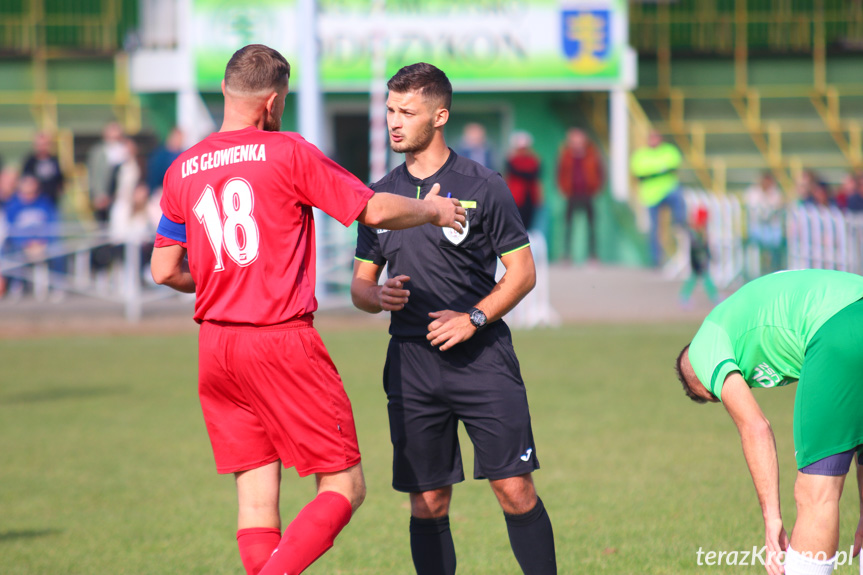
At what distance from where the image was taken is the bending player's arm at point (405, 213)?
154 inches

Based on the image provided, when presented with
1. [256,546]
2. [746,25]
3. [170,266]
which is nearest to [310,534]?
[256,546]

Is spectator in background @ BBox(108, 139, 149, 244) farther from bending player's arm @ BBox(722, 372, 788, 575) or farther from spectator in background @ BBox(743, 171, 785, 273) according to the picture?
bending player's arm @ BBox(722, 372, 788, 575)

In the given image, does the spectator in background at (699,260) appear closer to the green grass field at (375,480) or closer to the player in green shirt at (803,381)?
the green grass field at (375,480)

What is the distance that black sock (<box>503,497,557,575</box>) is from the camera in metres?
4.43

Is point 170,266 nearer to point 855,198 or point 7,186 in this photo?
point 7,186

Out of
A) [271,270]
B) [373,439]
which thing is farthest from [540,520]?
[373,439]

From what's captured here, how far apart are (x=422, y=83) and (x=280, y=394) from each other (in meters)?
1.45

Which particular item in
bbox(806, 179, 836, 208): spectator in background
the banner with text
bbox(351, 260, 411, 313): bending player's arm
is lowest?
bbox(806, 179, 836, 208): spectator in background

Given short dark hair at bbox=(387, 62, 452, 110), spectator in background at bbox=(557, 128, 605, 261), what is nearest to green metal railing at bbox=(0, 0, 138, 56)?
spectator in background at bbox=(557, 128, 605, 261)

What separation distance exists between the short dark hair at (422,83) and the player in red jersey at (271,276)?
21.7 inches

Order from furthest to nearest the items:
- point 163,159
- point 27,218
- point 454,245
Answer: point 27,218 → point 163,159 → point 454,245

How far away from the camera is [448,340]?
14.1 ft

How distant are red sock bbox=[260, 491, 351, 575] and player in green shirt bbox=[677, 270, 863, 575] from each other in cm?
146

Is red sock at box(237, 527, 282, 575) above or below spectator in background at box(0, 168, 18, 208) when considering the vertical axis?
below
